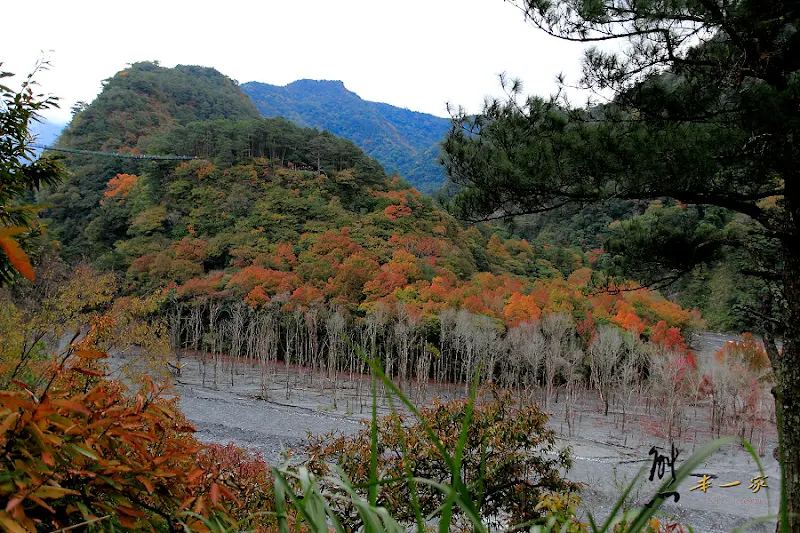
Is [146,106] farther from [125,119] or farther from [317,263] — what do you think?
[317,263]

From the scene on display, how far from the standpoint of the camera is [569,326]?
20.2 meters

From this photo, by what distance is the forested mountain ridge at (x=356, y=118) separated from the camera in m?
75.9

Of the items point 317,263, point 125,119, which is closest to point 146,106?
point 125,119

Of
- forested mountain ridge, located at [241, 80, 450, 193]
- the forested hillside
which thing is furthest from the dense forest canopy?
forested mountain ridge, located at [241, 80, 450, 193]

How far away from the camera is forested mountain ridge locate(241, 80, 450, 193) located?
7588 cm

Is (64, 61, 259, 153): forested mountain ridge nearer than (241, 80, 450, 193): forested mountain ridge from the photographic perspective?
Yes

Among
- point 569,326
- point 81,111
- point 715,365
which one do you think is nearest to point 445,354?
point 569,326

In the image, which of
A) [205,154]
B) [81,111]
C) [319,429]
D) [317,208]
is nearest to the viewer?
[319,429]

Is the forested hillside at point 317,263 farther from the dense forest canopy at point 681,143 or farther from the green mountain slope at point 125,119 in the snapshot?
the dense forest canopy at point 681,143

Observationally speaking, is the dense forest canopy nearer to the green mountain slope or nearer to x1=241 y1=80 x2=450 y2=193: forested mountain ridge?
the green mountain slope

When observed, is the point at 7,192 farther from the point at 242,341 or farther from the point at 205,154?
the point at 205,154

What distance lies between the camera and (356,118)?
286 feet

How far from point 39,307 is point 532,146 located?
1279 centimetres

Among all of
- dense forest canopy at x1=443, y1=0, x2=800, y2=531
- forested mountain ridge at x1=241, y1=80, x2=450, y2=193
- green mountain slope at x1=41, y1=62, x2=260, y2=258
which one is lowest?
dense forest canopy at x1=443, y1=0, x2=800, y2=531
